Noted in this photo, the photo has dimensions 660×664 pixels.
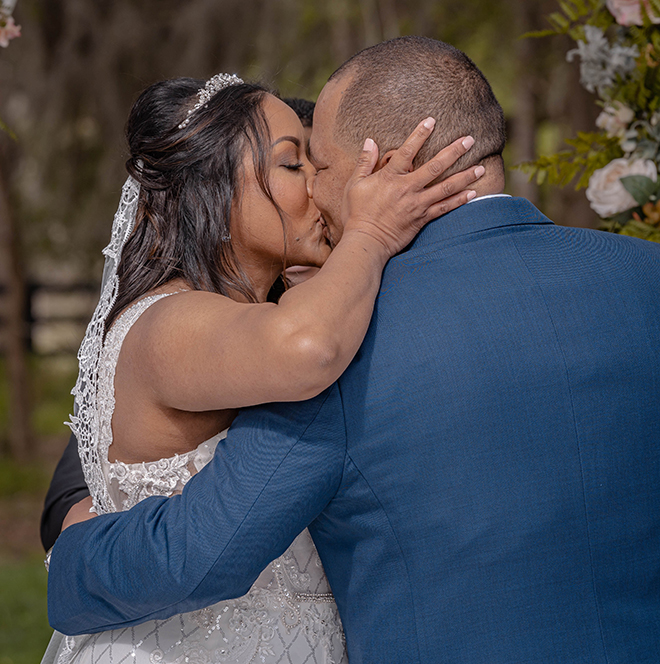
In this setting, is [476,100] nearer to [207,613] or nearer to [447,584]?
[447,584]

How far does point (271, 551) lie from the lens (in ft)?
4.99

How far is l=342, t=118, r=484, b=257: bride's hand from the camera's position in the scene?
158 centimetres

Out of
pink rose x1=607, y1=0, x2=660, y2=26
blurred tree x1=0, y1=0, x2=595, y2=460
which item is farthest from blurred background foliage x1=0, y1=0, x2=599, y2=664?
pink rose x1=607, y1=0, x2=660, y2=26

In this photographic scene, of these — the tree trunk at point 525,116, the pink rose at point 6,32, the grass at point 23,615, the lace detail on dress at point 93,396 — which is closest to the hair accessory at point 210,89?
the lace detail on dress at point 93,396

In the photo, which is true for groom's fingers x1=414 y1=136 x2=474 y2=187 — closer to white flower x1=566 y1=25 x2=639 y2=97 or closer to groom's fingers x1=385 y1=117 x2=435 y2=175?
groom's fingers x1=385 y1=117 x2=435 y2=175

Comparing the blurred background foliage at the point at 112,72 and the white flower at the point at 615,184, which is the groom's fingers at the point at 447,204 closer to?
the white flower at the point at 615,184

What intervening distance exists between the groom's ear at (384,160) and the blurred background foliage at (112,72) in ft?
17.0

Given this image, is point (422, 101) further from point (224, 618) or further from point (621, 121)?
point (621, 121)

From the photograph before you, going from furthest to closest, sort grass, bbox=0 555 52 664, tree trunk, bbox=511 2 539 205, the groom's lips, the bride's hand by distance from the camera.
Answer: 1. tree trunk, bbox=511 2 539 205
2. grass, bbox=0 555 52 664
3. the groom's lips
4. the bride's hand

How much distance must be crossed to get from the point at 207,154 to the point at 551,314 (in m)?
1.07

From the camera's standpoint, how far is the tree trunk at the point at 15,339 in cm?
889

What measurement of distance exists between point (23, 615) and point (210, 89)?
484cm

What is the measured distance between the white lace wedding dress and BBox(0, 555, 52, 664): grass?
12.5 feet

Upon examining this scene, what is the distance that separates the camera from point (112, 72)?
7.73 meters
